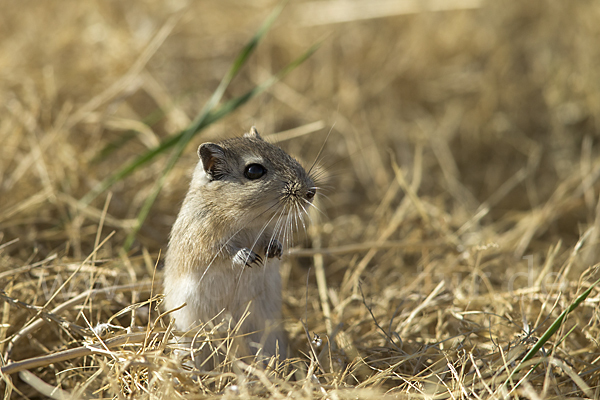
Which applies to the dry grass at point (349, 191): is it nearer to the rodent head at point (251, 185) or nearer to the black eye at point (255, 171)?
the rodent head at point (251, 185)

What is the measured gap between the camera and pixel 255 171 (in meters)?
2.81

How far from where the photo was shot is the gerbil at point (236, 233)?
277 centimetres

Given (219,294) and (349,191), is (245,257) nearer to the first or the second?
(219,294)

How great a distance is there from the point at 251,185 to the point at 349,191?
238 centimetres

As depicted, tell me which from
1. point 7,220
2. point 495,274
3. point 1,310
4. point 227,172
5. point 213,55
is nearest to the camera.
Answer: point 227,172

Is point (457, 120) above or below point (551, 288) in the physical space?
above

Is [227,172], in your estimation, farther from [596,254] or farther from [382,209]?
[596,254]

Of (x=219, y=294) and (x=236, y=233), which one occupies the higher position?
(x=236, y=233)

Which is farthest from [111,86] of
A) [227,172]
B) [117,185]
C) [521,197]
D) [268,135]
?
[521,197]

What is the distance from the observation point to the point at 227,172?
286 centimetres

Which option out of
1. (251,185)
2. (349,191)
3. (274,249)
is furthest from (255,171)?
(349,191)

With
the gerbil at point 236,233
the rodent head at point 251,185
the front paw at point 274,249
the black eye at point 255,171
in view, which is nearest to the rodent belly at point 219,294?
the gerbil at point 236,233

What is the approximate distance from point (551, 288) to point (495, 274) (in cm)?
75

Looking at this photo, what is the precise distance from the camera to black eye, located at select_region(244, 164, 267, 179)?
2.81 metres
